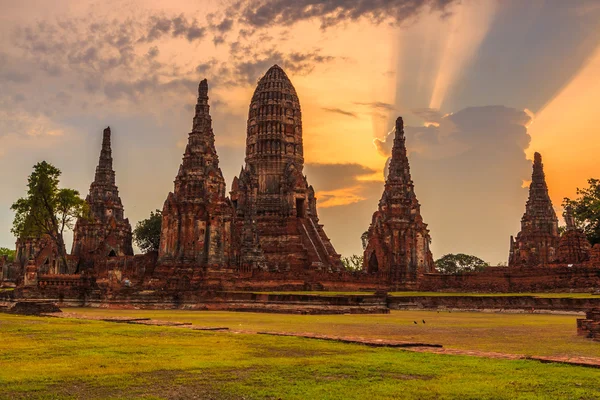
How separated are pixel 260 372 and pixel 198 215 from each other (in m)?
40.5

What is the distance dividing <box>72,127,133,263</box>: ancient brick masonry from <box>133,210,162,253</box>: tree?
16.2 metres

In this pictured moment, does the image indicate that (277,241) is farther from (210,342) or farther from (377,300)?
(210,342)

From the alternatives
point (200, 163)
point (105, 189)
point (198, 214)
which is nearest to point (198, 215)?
point (198, 214)

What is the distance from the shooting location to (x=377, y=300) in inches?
1266

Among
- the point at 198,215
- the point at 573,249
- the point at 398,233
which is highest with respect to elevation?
the point at 198,215

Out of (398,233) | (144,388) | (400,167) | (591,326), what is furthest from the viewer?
(400,167)

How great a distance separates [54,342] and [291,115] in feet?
194

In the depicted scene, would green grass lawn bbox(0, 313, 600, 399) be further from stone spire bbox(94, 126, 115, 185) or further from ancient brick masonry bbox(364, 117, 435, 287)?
stone spire bbox(94, 126, 115, 185)

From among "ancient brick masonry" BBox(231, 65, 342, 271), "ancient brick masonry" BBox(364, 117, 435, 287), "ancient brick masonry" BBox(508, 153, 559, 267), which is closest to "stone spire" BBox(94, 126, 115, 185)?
"ancient brick masonry" BBox(231, 65, 342, 271)

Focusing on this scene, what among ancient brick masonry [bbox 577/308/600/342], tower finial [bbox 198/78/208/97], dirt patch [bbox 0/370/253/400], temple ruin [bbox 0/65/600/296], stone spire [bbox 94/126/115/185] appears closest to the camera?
dirt patch [bbox 0/370/253/400]

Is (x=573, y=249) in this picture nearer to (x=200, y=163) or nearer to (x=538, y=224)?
(x=200, y=163)

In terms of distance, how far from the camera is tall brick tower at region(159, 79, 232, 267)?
4738cm

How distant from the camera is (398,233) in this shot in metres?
58.7

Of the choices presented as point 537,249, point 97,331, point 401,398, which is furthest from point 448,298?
point 537,249
